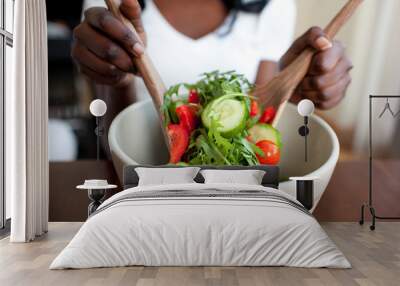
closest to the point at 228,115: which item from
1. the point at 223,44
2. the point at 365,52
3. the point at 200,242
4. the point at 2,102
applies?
the point at 223,44

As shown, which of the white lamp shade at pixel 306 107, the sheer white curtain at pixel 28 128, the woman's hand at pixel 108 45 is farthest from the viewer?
the woman's hand at pixel 108 45

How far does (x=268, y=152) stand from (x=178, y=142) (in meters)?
0.93

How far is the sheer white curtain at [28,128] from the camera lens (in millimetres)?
5426

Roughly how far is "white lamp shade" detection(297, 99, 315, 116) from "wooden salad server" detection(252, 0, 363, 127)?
0.19 m

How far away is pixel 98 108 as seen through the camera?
6648 millimetres

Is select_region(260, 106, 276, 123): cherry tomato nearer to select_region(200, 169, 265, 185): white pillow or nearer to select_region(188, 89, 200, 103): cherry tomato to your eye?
select_region(188, 89, 200, 103): cherry tomato

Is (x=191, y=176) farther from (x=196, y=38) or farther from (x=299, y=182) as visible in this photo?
(x=196, y=38)

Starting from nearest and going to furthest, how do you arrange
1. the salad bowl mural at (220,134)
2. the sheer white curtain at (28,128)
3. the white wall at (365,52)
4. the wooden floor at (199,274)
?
the wooden floor at (199,274), the sheer white curtain at (28,128), the salad bowl mural at (220,134), the white wall at (365,52)

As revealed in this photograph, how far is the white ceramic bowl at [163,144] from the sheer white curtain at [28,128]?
3.35ft

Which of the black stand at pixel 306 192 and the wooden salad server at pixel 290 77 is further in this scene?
the wooden salad server at pixel 290 77

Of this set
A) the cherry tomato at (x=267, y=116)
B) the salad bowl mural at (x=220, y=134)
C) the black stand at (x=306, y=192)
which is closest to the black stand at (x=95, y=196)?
the salad bowl mural at (x=220, y=134)

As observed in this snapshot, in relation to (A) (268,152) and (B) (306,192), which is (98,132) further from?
(B) (306,192)

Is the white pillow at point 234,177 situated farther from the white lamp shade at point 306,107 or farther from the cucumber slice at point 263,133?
the white lamp shade at point 306,107

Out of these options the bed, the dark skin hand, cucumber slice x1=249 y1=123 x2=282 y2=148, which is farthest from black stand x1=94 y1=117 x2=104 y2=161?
the bed
